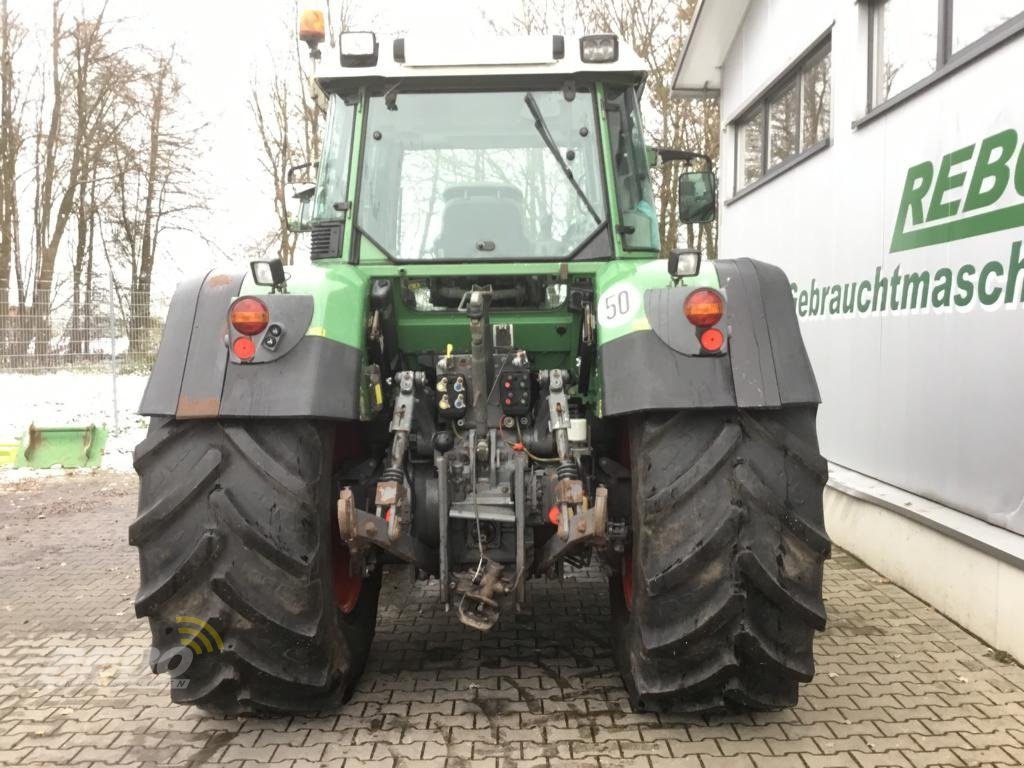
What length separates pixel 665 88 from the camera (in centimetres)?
1653

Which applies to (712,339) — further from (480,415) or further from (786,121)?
(786,121)

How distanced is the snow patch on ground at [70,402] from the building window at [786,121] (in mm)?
7749

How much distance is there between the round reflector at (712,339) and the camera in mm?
2891

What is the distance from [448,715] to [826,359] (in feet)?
14.5

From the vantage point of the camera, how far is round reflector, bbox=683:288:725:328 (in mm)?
2893

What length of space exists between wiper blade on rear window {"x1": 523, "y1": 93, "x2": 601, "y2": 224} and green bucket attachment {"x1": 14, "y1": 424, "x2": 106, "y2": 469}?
7805 millimetres

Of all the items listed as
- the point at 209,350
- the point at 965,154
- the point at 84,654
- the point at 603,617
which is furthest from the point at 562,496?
the point at 965,154

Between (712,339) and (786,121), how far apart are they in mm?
5873

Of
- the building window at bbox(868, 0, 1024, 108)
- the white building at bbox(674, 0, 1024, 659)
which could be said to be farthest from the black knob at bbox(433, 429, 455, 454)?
the building window at bbox(868, 0, 1024, 108)

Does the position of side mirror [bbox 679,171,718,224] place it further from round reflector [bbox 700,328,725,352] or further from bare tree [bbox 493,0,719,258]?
bare tree [bbox 493,0,719,258]

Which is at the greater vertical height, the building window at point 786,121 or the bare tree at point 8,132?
the bare tree at point 8,132

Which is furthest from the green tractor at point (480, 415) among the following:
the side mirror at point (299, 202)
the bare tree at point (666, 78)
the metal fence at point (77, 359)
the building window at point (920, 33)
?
the bare tree at point (666, 78)

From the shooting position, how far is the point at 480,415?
331 cm

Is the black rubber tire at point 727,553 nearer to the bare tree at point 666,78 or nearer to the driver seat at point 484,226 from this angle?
the driver seat at point 484,226
